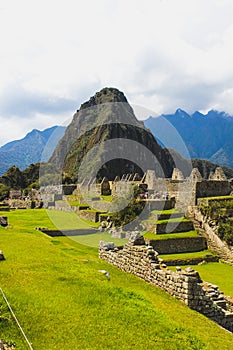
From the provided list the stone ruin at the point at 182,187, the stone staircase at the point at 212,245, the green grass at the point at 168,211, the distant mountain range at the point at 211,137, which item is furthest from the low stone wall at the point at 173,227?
Result: the distant mountain range at the point at 211,137

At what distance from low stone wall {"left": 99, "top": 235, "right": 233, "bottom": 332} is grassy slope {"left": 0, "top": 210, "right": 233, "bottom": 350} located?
32 cm

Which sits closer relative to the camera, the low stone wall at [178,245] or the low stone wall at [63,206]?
the low stone wall at [178,245]

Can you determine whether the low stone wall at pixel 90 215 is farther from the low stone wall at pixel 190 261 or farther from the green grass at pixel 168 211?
the low stone wall at pixel 190 261

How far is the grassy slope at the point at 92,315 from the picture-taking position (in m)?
5.46

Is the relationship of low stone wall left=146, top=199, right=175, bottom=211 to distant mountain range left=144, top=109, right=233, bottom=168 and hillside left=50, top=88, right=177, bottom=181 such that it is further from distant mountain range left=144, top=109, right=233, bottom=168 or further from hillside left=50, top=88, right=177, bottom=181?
hillside left=50, top=88, right=177, bottom=181

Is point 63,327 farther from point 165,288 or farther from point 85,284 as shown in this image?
point 165,288

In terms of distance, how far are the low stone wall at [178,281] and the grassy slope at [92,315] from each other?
32cm

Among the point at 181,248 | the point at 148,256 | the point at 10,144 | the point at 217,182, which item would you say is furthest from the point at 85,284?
the point at 10,144

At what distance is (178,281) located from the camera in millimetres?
8617

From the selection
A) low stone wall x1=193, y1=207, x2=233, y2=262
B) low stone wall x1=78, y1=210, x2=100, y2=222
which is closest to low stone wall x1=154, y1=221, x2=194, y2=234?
low stone wall x1=193, y1=207, x2=233, y2=262

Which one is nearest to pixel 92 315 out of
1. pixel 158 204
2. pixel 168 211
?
pixel 168 211

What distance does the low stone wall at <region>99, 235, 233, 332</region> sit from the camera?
328 inches

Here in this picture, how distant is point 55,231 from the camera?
88.3 feet

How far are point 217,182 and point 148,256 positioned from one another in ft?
70.1
